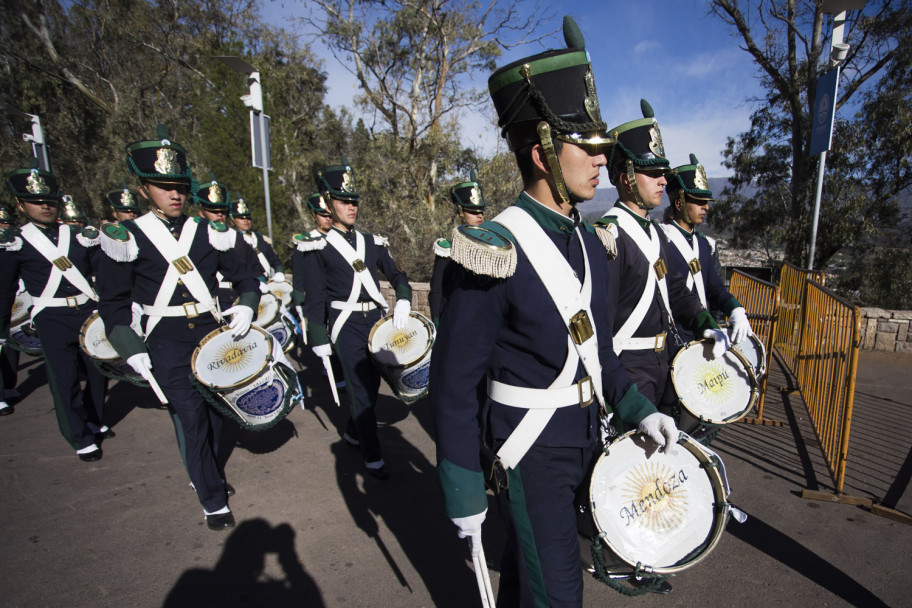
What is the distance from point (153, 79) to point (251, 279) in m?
26.8

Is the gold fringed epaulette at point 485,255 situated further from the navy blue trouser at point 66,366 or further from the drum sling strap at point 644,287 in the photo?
the navy blue trouser at point 66,366

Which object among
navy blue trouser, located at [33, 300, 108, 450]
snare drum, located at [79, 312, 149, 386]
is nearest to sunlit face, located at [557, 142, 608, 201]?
snare drum, located at [79, 312, 149, 386]

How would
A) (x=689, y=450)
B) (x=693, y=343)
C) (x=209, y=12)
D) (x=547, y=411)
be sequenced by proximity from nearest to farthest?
1. (x=547, y=411)
2. (x=689, y=450)
3. (x=693, y=343)
4. (x=209, y=12)

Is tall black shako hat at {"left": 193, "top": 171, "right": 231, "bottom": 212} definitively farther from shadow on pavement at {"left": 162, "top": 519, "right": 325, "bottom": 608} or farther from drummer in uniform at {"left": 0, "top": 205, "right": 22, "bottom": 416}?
shadow on pavement at {"left": 162, "top": 519, "right": 325, "bottom": 608}

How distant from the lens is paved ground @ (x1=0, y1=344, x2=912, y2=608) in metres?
2.82

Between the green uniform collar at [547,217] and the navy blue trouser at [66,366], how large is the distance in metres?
4.90

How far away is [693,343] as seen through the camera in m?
3.18

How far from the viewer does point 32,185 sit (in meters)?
4.57

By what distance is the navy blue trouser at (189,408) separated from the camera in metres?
3.34

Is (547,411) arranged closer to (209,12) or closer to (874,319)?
(874,319)

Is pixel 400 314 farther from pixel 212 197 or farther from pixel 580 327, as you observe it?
pixel 212 197

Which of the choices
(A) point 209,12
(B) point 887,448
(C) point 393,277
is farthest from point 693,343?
(A) point 209,12

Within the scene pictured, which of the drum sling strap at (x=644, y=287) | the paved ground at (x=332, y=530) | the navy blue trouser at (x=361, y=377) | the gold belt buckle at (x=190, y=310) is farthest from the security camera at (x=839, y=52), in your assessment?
the gold belt buckle at (x=190, y=310)

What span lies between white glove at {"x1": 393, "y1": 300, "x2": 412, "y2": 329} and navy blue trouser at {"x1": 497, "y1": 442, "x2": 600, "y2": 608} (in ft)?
8.28
